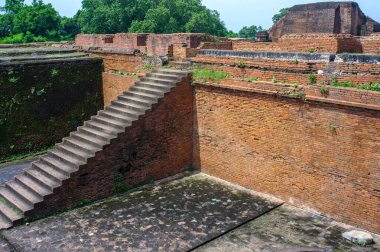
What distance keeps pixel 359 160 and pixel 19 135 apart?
9074 mm

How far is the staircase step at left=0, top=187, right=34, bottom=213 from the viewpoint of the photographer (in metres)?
7.31

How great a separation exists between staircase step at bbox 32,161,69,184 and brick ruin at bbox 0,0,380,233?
25cm

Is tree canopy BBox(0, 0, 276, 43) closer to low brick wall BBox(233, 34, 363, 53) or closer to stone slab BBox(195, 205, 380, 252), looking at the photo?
low brick wall BBox(233, 34, 363, 53)

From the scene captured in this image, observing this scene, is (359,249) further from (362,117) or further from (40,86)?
(40,86)

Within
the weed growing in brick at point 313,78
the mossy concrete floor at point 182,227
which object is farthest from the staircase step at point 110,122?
the weed growing in brick at point 313,78

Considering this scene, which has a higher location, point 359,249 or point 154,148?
point 154,148

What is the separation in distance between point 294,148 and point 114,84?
6.59 metres

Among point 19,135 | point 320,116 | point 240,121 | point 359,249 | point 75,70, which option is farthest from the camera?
point 75,70

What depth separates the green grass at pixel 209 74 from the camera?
8930mm

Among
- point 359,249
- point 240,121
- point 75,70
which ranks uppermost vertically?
point 75,70

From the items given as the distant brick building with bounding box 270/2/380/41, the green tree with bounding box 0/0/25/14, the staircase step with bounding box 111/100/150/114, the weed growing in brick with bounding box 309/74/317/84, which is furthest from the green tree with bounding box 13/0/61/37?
the weed growing in brick with bounding box 309/74/317/84

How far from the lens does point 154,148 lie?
8.93 m

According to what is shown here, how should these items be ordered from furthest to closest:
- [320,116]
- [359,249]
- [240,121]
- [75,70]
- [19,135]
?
[75,70]
[19,135]
[240,121]
[320,116]
[359,249]

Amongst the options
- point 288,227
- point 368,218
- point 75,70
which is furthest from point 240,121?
point 75,70
